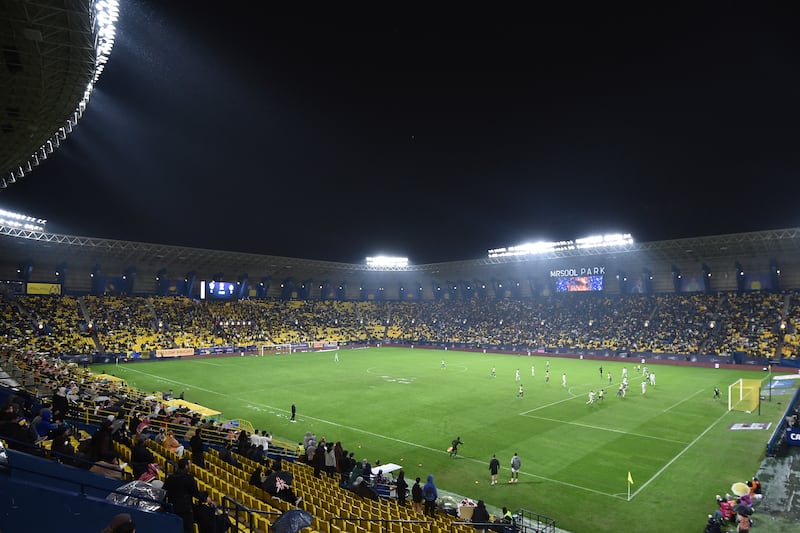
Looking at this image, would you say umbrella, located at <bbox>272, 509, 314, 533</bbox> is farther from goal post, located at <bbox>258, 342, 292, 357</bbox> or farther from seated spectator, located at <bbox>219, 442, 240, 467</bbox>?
goal post, located at <bbox>258, 342, 292, 357</bbox>

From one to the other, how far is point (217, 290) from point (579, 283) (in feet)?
205

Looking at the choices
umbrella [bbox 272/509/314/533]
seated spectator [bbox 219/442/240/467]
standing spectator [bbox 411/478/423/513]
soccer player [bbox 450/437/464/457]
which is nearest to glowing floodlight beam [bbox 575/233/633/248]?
soccer player [bbox 450/437/464/457]

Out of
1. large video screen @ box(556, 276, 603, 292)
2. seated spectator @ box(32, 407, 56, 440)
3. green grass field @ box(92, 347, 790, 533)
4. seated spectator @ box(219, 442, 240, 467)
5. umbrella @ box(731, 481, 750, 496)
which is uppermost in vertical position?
large video screen @ box(556, 276, 603, 292)

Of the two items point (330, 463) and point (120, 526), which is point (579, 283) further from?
point (120, 526)

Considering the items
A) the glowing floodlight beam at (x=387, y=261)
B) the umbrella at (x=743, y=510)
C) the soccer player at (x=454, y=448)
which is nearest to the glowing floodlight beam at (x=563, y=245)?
the glowing floodlight beam at (x=387, y=261)

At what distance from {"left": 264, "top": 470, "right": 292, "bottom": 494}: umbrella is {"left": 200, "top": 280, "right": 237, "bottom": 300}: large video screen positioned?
7504cm

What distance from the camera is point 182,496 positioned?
8.22 m

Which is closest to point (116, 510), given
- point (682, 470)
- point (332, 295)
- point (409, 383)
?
point (682, 470)

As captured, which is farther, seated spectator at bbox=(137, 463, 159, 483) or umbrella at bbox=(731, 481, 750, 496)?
umbrella at bbox=(731, 481, 750, 496)

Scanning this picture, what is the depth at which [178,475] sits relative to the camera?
27.3 feet

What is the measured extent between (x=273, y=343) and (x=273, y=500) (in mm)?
66385

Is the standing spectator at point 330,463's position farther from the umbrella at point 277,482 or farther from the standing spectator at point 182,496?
the standing spectator at point 182,496

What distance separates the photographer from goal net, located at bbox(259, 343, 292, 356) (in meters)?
71.3

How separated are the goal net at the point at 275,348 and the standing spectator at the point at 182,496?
64.7 meters
